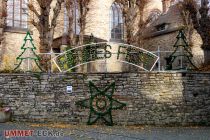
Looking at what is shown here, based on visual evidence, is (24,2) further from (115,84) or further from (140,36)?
(115,84)

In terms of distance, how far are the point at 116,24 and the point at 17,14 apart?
8829 mm

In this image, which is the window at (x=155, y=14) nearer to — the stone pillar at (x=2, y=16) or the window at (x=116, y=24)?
the window at (x=116, y=24)

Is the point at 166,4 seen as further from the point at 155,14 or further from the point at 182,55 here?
the point at 182,55

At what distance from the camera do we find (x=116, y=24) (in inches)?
1249

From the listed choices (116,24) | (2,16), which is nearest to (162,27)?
(116,24)

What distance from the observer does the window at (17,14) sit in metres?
25.6

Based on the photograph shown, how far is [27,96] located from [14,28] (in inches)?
401

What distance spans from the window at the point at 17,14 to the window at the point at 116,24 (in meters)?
7.94

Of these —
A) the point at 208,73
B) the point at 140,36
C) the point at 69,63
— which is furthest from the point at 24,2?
the point at 208,73

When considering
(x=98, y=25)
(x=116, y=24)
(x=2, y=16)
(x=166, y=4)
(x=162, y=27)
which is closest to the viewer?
(x=2, y=16)

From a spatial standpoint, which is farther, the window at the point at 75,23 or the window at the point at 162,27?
the window at the point at 162,27

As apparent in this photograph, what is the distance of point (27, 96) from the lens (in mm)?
16281

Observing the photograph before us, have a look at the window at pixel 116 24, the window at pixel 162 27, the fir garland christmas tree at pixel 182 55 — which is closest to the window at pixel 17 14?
the window at pixel 116 24

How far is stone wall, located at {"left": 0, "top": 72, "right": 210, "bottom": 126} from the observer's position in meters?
16.2
